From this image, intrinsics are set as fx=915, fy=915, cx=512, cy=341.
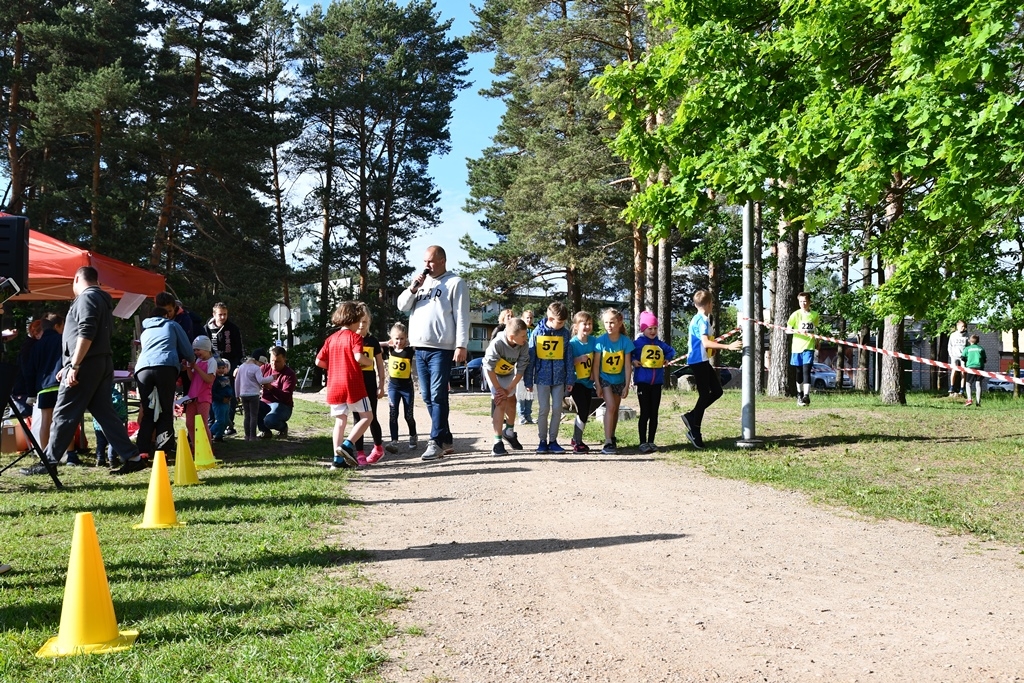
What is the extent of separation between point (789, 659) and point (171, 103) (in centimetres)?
3548

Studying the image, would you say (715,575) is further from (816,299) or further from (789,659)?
(816,299)

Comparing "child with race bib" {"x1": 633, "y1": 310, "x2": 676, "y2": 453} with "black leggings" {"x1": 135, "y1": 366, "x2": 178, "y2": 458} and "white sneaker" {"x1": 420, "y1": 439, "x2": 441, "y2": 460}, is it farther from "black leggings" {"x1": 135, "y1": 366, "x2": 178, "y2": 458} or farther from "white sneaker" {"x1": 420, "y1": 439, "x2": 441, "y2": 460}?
"black leggings" {"x1": 135, "y1": 366, "x2": 178, "y2": 458}

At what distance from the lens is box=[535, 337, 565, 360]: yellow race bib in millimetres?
10977

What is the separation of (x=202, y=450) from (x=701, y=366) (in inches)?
229

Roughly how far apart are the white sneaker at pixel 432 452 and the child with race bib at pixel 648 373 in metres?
2.47

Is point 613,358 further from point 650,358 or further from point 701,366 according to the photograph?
point 701,366

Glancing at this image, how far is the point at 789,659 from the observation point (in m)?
3.69

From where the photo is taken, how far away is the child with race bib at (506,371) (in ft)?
35.4

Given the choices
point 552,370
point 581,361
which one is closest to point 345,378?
point 552,370

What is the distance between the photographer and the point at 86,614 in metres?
3.82

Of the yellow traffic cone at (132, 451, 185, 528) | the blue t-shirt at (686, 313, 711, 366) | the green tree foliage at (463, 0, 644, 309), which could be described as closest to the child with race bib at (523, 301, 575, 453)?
the blue t-shirt at (686, 313, 711, 366)

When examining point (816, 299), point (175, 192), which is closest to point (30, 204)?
point (175, 192)

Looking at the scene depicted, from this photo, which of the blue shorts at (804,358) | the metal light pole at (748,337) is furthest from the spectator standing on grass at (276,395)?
the blue shorts at (804,358)

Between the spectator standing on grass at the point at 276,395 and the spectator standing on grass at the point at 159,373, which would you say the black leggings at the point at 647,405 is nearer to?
the spectator standing on grass at the point at 159,373
